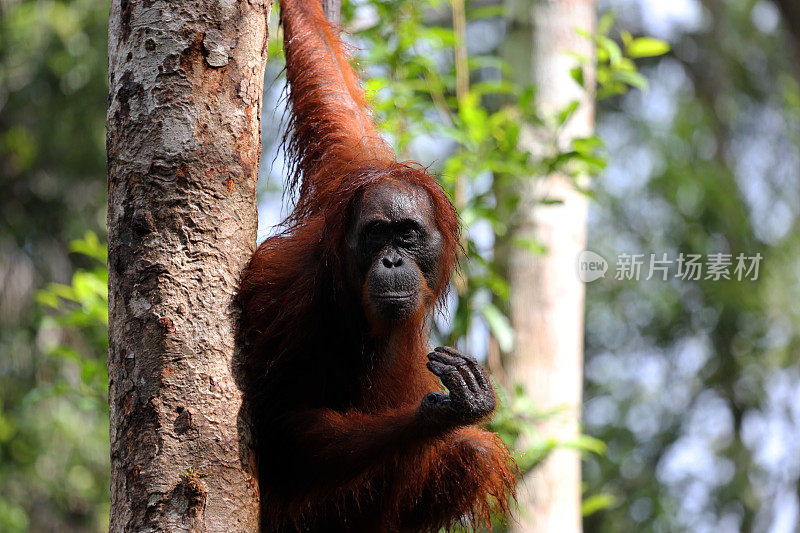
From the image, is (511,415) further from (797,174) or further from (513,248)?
(797,174)

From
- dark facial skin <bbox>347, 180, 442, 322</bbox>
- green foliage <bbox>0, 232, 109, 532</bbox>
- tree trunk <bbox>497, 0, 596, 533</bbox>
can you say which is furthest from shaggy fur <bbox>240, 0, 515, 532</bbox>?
green foliage <bbox>0, 232, 109, 532</bbox>

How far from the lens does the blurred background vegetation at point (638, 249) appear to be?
29.1 ft

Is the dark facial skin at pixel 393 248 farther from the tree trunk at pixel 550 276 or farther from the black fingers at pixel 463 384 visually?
the tree trunk at pixel 550 276

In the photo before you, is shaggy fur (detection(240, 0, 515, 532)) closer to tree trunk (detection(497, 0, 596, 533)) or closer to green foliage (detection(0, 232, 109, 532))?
tree trunk (detection(497, 0, 596, 533))

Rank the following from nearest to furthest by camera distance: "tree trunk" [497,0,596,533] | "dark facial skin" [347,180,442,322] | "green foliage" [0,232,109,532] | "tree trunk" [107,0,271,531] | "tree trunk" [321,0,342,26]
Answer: "tree trunk" [107,0,271,531]
"dark facial skin" [347,180,442,322]
"tree trunk" [321,0,342,26]
"tree trunk" [497,0,596,533]
"green foliage" [0,232,109,532]

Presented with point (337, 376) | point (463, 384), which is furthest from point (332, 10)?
point (463, 384)

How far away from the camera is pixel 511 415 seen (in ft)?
15.2

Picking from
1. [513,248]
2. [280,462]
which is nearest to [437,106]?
[513,248]

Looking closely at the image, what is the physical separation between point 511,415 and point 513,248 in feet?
3.97

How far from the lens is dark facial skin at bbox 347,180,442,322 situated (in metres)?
2.90

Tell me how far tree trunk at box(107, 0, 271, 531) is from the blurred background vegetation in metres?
2.91

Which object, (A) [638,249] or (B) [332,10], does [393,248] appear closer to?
(B) [332,10]

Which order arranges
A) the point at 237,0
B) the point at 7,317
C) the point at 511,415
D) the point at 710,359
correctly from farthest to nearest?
the point at 710,359, the point at 7,317, the point at 511,415, the point at 237,0

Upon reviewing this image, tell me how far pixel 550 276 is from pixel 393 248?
255cm
